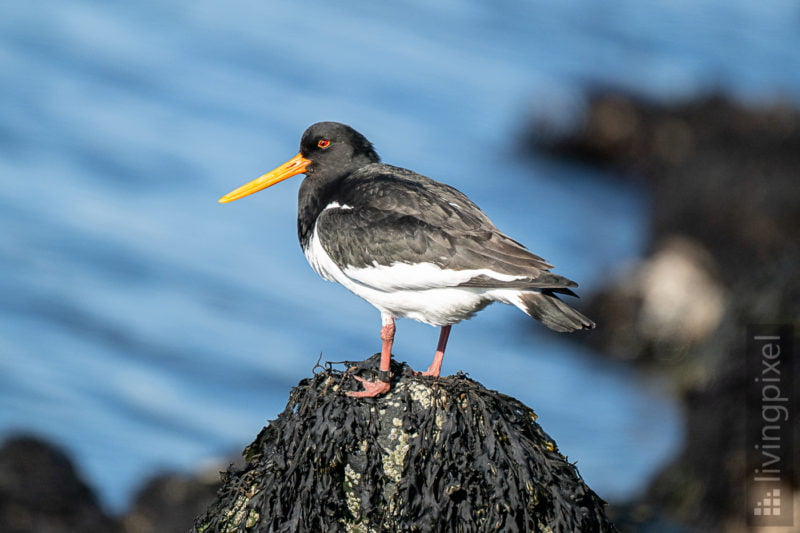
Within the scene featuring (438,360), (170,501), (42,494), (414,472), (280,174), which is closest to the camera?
(414,472)

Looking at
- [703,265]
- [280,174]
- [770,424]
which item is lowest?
[280,174]

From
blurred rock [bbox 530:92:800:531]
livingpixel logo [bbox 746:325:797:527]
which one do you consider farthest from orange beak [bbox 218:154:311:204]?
livingpixel logo [bbox 746:325:797:527]

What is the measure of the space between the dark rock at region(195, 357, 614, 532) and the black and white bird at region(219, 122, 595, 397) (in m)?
0.22

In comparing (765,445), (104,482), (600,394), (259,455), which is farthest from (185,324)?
(259,455)

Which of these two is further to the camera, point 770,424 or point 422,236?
point 770,424

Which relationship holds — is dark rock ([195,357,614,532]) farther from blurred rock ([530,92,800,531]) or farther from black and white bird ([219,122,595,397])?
blurred rock ([530,92,800,531])

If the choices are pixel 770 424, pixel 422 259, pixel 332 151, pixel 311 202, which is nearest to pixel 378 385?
pixel 422 259

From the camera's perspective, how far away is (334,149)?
6.86 meters

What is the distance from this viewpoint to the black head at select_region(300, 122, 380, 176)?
6832mm

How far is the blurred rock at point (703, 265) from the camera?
9828 mm

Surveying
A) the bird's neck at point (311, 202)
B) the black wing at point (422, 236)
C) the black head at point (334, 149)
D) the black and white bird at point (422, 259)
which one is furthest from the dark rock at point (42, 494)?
the black wing at point (422, 236)

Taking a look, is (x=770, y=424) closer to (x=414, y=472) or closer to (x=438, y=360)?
(x=438, y=360)

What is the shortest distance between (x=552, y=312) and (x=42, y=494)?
5.35 m

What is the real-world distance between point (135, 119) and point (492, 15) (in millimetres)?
11652
